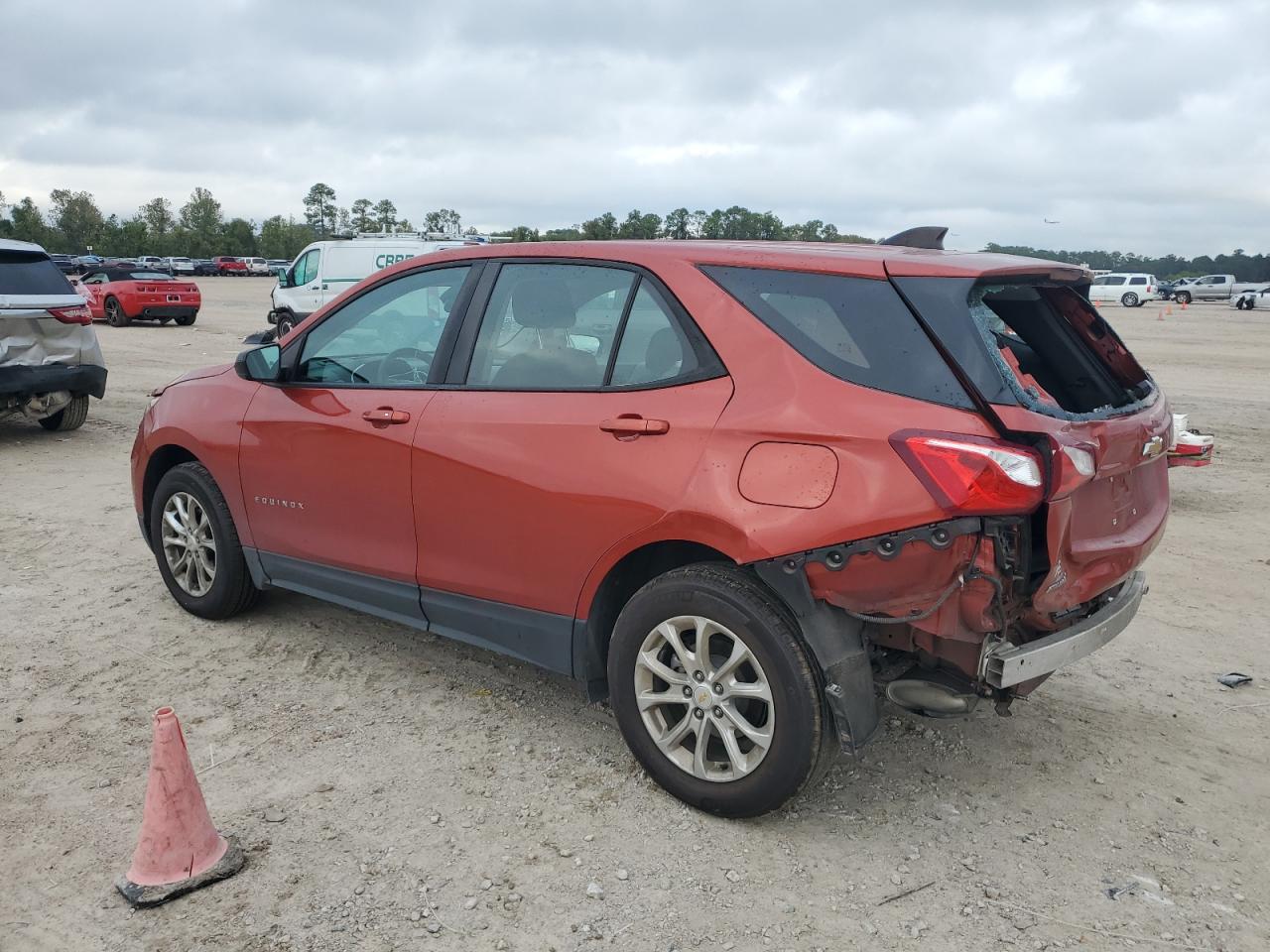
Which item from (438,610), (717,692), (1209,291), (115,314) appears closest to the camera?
(717,692)

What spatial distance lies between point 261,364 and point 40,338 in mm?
6148

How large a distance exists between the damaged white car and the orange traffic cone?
25.2ft

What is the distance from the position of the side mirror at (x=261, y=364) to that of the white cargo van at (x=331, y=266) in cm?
1738

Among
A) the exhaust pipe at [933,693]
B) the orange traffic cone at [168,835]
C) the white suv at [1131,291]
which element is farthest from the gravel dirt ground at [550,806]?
the white suv at [1131,291]

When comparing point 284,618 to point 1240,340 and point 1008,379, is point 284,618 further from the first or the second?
point 1240,340

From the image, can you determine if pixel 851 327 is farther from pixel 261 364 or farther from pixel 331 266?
pixel 331 266

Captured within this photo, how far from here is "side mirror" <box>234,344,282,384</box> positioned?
458 centimetres

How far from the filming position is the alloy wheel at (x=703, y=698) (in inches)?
126

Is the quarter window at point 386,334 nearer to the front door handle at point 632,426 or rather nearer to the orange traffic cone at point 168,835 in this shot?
the front door handle at point 632,426

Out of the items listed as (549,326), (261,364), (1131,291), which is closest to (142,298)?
(261,364)

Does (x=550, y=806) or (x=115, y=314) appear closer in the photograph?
(x=550, y=806)

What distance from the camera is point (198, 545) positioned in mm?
5000

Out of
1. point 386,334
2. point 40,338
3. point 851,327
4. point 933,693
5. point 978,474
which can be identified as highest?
point 851,327

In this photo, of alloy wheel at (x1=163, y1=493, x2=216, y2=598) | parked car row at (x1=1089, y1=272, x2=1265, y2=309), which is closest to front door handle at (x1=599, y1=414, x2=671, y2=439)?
alloy wheel at (x1=163, y1=493, x2=216, y2=598)
